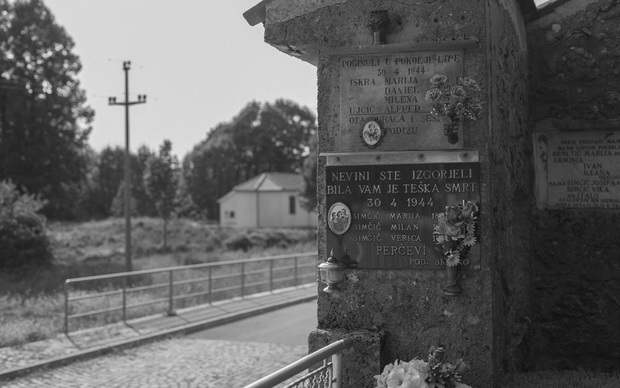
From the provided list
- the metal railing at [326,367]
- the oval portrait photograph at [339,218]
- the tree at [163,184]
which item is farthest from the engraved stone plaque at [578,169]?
the tree at [163,184]

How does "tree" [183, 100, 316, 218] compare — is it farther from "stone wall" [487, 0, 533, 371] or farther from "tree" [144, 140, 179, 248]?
"stone wall" [487, 0, 533, 371]

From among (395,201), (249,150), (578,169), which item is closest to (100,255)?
(578,169)

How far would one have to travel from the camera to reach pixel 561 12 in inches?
300

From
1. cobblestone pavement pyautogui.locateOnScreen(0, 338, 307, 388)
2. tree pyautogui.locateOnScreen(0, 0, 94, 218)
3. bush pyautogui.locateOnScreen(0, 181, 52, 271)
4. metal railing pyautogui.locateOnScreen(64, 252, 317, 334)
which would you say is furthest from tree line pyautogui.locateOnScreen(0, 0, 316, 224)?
cobblestone pavement pyautogui.locateOnScreen(0, 338, 307, 388)

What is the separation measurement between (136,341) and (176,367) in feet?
6.61

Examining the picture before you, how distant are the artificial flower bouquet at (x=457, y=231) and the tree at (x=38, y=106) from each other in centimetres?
4468

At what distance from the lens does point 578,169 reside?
7648 millimetres

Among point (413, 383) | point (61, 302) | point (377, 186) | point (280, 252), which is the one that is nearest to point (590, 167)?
point (377, 186)

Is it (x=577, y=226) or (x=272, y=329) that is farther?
(x=272, y=329)

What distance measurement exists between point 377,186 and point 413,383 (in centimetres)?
159

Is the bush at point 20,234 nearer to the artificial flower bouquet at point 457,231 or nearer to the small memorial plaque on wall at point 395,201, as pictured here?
the small memorial plaque on wall at point 395,201

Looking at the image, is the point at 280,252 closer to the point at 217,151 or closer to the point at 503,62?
the point at 503,62

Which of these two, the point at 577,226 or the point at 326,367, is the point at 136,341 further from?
the point at 577,226

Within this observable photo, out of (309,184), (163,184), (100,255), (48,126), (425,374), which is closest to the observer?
(425,374)
